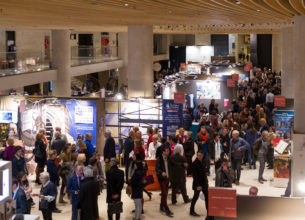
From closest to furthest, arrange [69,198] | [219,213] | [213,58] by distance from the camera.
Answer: [219,213]
[69,198]
[213,58]

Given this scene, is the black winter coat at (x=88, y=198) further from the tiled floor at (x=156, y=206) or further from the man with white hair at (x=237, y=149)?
the man with white hair at (x=237, y=149)

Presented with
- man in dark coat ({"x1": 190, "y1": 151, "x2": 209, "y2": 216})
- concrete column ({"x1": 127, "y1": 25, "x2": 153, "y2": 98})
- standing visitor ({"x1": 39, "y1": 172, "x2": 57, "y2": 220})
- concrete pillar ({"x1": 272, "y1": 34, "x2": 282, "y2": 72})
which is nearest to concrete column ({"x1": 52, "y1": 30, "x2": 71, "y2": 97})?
concrete column ({"x1": 127, "y1": 25, "x2": 153, "y2": 98})

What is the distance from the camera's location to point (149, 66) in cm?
1750

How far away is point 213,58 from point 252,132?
32.0 m

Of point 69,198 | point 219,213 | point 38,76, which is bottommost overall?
point 69,198

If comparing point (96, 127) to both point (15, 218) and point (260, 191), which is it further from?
point (15, 218)

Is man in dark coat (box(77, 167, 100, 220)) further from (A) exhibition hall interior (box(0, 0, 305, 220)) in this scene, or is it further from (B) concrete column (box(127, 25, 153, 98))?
(B) concrete column (box(127, 25, 153, 98))

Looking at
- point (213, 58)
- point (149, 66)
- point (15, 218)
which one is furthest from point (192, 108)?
point (213, 58)

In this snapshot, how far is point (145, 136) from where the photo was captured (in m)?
16.3

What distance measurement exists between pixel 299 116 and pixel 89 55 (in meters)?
21.2

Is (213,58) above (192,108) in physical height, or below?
above

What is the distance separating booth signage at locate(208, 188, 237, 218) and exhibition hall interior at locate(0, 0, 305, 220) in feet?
0.04

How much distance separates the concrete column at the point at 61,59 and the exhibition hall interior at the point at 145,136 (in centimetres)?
5

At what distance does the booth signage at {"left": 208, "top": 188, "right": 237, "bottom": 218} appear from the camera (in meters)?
7.49
